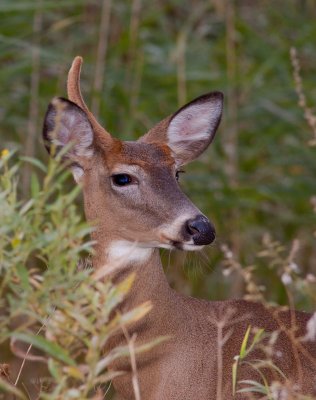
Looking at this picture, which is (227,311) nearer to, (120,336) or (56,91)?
(120,336)

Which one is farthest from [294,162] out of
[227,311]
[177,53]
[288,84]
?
[227,311]

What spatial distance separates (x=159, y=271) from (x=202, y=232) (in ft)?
1.53

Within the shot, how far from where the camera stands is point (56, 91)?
7141mm

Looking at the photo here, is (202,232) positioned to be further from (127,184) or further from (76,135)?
(76,135)

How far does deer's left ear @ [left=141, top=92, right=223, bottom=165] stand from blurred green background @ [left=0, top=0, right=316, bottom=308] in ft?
5.32

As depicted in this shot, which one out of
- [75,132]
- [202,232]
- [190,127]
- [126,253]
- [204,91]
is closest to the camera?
[202,232]

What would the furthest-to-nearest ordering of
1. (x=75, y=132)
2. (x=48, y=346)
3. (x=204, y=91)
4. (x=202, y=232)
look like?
(x=204, y=91) → (x=75, y=132) → (x=202, y=232) → (x=48, y=346)

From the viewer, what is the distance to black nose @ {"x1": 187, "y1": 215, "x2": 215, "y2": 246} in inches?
162

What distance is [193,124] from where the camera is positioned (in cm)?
512

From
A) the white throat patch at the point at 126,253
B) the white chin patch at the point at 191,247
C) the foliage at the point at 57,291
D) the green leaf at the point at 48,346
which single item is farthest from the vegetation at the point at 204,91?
the green leaf at the point at 48,346

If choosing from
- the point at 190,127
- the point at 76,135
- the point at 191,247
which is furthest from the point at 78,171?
the point at 191,247

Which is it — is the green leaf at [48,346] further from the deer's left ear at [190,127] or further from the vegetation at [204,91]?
the vegetation at [204,91]

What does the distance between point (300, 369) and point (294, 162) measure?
127 inches

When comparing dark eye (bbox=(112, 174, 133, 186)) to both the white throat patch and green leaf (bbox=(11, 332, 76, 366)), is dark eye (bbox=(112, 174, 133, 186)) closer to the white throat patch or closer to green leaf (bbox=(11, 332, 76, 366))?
the white throat patch
